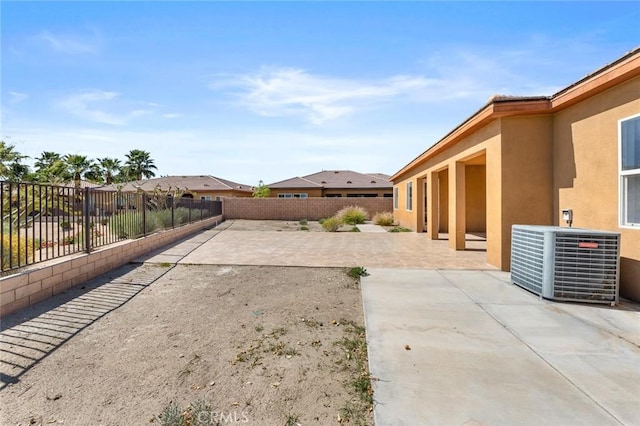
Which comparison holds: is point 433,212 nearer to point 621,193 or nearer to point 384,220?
point 384,220

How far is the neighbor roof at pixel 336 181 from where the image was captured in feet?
112

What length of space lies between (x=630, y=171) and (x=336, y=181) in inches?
1225

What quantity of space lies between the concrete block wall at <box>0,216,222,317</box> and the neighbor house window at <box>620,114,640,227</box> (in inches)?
381

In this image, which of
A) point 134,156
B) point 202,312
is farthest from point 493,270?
point 134,156

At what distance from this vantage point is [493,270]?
7.56 metres

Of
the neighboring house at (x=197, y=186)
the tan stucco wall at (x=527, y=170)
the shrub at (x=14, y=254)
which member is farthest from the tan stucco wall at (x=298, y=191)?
the shrub at (x=14, y=254)

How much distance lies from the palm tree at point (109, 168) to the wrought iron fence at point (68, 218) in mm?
31902

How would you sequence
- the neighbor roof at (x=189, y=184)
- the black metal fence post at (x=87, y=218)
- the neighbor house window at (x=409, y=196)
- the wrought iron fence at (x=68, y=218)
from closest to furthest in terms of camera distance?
the wrought iron fence at (x=68, y=218), the black metal fence post at (x=87, y=218), the neighbor house window at (x=409, y=196), the neighbor roof at (x=189, y=184)

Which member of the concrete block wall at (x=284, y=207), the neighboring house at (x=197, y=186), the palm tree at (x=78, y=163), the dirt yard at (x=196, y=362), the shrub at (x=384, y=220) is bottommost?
the dirt yard at (x=196, y=362)

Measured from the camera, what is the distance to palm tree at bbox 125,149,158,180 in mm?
41938

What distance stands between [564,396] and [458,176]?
8.68 meters

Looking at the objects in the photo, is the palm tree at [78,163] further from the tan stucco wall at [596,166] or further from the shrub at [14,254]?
the tan stucco wall at [596,166]

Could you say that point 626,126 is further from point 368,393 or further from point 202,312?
point 202,312

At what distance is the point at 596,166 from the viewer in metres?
5.75
